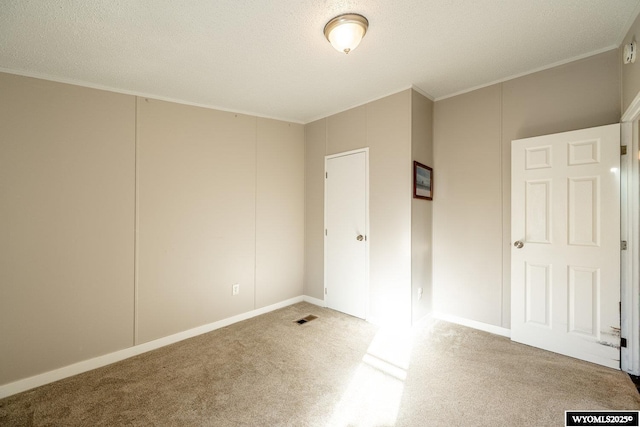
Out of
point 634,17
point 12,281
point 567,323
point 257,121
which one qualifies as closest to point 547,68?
point 634,17

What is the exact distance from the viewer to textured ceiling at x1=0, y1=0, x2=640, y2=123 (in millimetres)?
1843

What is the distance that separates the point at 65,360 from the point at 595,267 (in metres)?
4.72

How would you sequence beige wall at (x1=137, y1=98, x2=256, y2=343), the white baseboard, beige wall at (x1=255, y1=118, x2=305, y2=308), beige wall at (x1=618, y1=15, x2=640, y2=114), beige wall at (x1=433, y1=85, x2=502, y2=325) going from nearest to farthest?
beige wall at (x1=618, y1=15, x2=640, y2=114)
beige wall at (x1=137, y1=98, x2=256, y2=343)
beige wall at (x1=433, y1=85, x2=502, y2=325)
beige wall at (x1=255, y1=118, x2=305, y2=308)
the white baseboard

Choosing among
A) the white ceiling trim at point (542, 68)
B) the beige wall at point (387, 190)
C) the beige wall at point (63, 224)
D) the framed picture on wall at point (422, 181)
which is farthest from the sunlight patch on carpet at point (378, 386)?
the white ceiling trim at point (542, 68)

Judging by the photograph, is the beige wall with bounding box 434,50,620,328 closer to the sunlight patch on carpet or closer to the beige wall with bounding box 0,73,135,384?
the sunlight patch on carpet

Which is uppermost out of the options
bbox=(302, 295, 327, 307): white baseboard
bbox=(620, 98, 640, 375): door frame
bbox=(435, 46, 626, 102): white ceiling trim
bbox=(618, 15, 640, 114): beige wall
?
bbox=(435, 46, 626, 102): white ceiling trim

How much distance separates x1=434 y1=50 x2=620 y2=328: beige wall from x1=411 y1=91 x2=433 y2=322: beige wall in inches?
4.3

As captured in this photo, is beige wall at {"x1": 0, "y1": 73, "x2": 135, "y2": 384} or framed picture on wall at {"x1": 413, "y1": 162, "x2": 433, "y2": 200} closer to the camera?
beige wall at {"x1": 0, "y1": 73, "x2": 135, "y2": 384}

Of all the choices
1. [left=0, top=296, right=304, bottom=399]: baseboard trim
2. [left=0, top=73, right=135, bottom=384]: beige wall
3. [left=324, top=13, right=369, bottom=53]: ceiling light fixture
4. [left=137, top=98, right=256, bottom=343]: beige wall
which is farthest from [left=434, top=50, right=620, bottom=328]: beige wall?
[left=0, top=73, right=135, bottom=384]: beige wall

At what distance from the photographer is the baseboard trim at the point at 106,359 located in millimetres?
2270

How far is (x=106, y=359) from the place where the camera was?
8.72ft

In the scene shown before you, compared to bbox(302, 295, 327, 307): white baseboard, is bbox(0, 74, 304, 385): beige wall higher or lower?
higher

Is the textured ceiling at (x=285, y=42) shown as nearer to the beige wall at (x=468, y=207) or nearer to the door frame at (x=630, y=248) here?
the beige wall at (x=468, y=207)

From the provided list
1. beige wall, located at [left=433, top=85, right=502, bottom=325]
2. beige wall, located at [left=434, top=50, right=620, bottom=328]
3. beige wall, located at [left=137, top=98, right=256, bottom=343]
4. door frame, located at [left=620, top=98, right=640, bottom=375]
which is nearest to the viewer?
door frame, located at [left=620, top=98, right=640, bottom=375]
